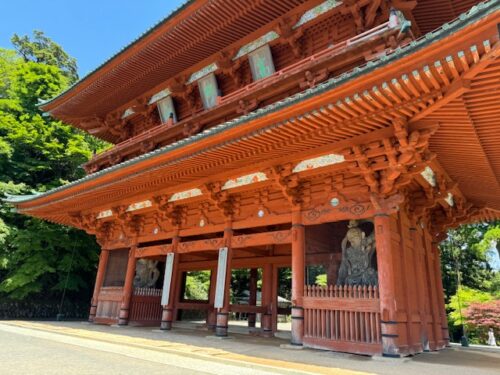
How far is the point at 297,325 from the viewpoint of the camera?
7203 millimetres

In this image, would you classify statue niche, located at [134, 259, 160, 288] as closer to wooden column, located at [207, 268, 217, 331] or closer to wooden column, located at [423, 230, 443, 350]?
wooden column, located at [207, 268, 217, 331]

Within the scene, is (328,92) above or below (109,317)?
above

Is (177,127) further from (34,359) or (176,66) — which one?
(34,359)

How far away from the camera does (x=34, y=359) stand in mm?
4992

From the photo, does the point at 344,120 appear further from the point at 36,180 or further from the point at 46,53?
the point at 46,53

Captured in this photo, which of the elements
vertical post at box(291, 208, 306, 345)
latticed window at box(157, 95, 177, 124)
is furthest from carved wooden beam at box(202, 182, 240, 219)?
latticed window at box(157, 95, 177, 124)

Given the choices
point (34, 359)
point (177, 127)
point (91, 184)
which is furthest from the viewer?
point (177, 127)

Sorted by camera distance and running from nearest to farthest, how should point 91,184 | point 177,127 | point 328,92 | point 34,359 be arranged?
point 34,359
point 328,92
point 91,184
point 177,127

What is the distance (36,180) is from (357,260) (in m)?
17.7

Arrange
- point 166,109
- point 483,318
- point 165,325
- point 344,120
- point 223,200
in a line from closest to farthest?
point 344,120 → point 223,200 → point 165,325 → point 166,109 → point 483,318

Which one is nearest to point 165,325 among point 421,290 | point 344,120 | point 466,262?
point 421,290

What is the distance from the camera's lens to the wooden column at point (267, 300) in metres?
10.4

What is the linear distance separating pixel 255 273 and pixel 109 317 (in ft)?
17.8

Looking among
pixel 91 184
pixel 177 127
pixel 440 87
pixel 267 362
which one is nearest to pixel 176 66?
pixel 177 127
